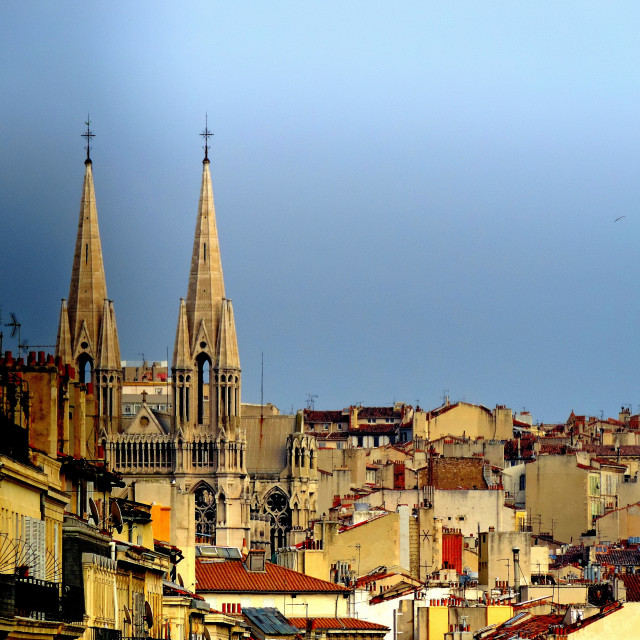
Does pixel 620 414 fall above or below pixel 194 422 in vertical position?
above

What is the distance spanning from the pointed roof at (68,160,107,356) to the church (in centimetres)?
5

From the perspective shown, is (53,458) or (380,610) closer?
(53,458)

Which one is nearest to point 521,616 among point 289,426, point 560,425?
point 289,426

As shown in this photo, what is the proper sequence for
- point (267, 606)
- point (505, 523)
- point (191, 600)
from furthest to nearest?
point (505, 523), point (267, 606), point (191, 600)

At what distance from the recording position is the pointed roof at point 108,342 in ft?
406

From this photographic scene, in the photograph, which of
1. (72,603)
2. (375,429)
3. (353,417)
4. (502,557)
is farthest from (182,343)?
(72,603)

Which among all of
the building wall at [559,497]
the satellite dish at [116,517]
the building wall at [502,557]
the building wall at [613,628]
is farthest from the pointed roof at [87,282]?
the satellite dish at [116,517]

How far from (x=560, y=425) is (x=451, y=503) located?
73.1 metres

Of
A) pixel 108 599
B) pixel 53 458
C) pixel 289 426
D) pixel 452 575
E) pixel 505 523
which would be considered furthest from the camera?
pixel 289 426

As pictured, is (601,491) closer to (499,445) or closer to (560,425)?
(499,445)

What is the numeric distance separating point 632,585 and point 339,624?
11.8 meters

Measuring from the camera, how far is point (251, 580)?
51156mm

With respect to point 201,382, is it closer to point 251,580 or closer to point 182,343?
point 182,343

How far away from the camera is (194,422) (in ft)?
410
